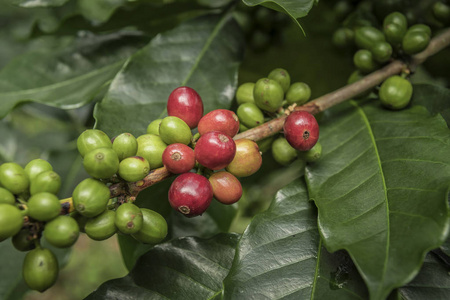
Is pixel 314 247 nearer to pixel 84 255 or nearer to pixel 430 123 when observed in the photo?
pixel 430 123

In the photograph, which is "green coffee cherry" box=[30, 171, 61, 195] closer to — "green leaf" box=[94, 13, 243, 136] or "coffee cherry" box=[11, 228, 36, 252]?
"coffee cherry" box=[11, 228, 36, 252]

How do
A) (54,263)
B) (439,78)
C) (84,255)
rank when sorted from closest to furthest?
(54,263), (439,78), (84,255)

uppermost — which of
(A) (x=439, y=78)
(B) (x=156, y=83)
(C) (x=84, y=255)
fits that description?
(B) (x=156, y=83)

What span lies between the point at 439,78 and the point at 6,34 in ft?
9.20

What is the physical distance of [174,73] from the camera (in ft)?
5.15

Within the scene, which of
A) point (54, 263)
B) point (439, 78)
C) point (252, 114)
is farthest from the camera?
point (439, 78)

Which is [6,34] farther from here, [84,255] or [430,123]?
[84,255]

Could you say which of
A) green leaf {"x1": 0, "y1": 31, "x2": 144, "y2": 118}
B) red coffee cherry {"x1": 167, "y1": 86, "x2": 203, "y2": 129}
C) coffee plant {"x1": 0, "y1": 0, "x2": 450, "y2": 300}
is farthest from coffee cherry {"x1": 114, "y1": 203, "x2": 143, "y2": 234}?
green leaf {"x1": 0, "y1": 31, "x2": 144, "y2": 118}

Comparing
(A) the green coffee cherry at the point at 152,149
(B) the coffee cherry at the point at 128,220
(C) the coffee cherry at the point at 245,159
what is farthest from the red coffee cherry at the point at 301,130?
(B) the coffee cherry at the point at 128,220

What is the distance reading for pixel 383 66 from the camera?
5.02 feet

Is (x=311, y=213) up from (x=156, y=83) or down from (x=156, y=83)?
down

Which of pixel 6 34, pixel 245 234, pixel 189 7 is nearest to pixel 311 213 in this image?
pixel 245 234

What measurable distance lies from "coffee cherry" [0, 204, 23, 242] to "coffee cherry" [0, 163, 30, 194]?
0.07m

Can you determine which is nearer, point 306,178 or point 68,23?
point 306,178
